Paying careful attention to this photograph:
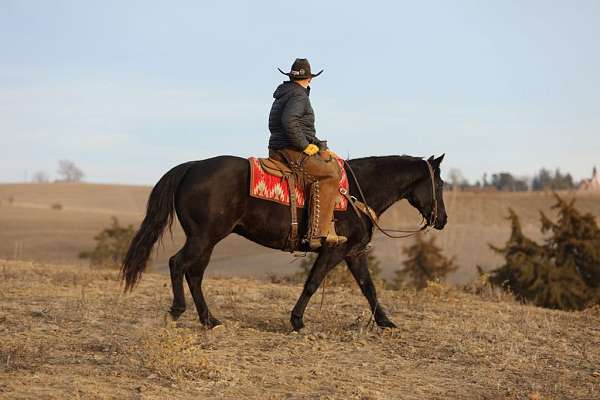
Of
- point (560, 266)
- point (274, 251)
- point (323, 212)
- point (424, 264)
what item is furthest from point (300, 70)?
point (274, 251)

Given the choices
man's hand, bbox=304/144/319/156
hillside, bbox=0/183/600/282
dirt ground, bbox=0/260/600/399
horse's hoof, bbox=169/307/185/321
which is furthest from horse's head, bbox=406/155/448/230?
hillside, bbox=0/183/600/282

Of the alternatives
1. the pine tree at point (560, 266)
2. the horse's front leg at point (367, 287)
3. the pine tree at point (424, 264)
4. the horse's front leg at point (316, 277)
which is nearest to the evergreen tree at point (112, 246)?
the pine tree at point (424, 264)

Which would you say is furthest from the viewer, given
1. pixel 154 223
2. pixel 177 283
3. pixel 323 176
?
pixel 323 176

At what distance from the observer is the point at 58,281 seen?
12.1m

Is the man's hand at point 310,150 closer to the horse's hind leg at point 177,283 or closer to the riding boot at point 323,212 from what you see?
the riding boot at point 323,212

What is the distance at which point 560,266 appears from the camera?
24.8 meters

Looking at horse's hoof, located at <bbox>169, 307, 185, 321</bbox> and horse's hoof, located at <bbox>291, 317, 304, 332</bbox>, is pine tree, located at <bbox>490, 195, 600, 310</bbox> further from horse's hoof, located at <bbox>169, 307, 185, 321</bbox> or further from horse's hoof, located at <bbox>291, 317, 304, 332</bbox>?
horse's hoof, located at <bbox>169, 307, 185, 321</bbox>

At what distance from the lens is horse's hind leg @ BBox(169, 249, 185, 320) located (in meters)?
8.12

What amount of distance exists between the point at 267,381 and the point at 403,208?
183ft

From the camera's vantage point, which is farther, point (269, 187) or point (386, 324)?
point (386, 324)

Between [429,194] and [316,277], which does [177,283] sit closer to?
[316,277]

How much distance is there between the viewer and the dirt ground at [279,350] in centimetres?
598

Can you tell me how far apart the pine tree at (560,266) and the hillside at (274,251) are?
9.55 meters

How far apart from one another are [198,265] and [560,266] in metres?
19.2
